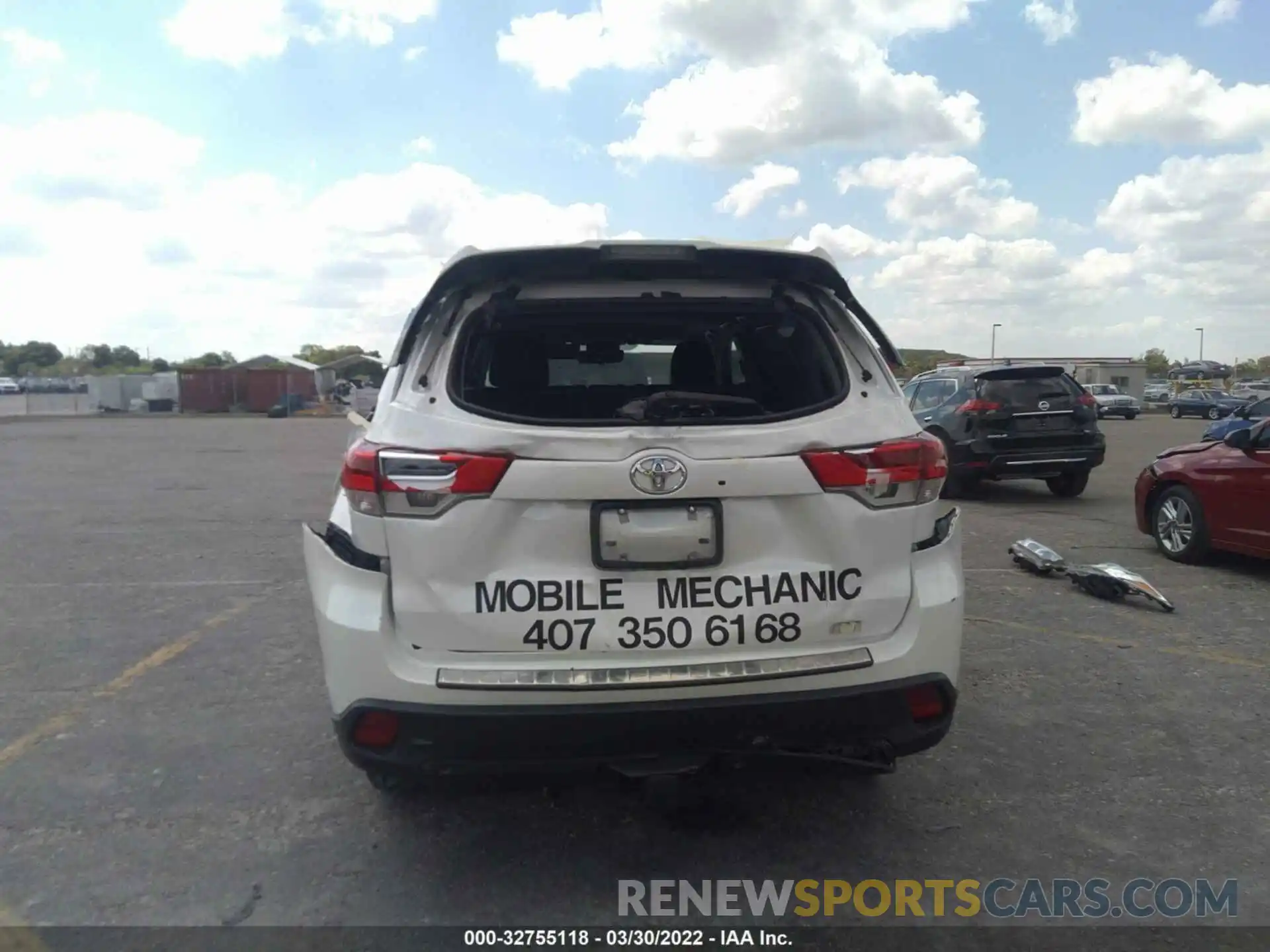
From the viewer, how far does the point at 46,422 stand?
4191 centimetres

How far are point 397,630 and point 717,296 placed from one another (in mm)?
1427

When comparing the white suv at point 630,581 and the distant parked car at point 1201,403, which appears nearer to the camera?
the white suv at point 630,581

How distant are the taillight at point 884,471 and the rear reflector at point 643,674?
0.47m

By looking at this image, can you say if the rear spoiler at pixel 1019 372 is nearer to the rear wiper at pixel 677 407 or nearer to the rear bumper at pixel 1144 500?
the rear bumper at pixel 1144 500

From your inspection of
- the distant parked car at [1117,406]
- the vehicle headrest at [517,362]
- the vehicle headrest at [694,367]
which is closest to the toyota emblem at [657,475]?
the vehicle headrest at [517,362]

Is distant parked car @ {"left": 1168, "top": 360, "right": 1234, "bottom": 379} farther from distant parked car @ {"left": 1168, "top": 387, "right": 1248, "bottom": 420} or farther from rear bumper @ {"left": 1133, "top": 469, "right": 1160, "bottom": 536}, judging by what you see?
rear bumper @ {"left": 1133, "top": 469, "right": 1160, "bottom": 536}

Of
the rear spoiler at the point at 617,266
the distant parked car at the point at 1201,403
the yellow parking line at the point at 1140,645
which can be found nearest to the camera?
the rear spoiler at the point at 617,266

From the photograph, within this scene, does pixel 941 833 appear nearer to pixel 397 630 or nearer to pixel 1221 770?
pixel 1221 770

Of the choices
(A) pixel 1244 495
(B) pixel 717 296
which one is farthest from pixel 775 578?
(A) pixel 1244 495

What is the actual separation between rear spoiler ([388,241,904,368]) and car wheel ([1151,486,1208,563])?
5.79m

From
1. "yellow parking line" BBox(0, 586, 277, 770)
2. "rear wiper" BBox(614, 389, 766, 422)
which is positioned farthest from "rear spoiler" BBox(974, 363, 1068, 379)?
"rear wiper" BBox(614, 389, 766, 422)

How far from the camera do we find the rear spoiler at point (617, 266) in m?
2.98

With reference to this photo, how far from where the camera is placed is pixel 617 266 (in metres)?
3.06

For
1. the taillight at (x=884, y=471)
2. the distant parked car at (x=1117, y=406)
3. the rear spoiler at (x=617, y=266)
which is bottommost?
the distant parked car at (x=1117, y=406)
